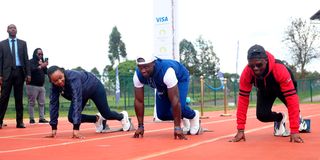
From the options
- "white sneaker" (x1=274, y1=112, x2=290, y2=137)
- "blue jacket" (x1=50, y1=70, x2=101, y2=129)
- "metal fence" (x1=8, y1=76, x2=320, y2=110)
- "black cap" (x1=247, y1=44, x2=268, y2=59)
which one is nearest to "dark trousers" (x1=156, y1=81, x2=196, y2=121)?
"blue jacket" (x1=50, y1=70, x2=101, y2=129)

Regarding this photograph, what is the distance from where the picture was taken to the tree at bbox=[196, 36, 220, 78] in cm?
7550

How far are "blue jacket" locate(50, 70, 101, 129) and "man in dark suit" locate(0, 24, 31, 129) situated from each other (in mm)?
3063

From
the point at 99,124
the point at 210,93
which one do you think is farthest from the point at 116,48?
the point at 99,124

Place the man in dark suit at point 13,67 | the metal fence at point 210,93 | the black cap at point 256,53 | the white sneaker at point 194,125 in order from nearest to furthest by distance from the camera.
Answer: the black cap at point 256,53 → the white sneaker at point 194,125 → the man in dark suit at point 13,67 → the metal fence at point 210,93

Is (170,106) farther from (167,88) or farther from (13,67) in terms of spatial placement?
(13,67)

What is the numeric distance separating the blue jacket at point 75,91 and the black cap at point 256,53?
9.06ft

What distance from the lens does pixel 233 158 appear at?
18.2 ft

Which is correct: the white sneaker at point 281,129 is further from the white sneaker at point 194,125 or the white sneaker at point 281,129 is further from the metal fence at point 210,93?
the metal fence at point 210,93

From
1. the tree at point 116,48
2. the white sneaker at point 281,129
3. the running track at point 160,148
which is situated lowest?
the running track at point 160,148

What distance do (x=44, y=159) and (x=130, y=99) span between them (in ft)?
68.7

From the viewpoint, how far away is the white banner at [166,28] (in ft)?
45.4

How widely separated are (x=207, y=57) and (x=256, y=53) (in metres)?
68.9

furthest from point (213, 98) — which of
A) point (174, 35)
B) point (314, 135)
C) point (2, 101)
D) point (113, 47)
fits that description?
point (113, 47)

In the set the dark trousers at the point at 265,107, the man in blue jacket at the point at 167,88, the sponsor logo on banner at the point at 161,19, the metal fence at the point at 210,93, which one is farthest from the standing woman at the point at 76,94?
the metal fence at the point at 210,93
